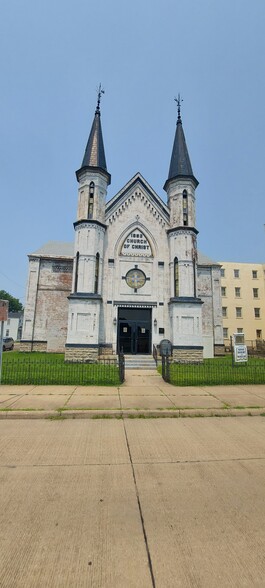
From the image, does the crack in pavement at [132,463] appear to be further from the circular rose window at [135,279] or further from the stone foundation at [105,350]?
the circular rose window at [135,279]

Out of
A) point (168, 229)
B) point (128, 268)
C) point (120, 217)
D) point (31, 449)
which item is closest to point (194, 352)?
point (128, 268)

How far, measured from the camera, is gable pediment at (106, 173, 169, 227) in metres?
22.3

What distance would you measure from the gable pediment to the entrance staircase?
1066 centimetres

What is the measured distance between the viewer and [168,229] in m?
22.1

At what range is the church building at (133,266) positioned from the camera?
766 inches

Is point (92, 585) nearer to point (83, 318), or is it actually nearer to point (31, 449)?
point (31, 449)

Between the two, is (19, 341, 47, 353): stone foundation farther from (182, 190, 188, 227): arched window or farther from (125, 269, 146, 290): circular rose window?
(182, 190, 188, 227): arched window

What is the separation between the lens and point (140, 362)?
18516mm

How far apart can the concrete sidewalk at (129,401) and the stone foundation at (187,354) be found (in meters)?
8.69

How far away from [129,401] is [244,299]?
129 ft

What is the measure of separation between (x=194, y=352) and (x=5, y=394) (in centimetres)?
1362

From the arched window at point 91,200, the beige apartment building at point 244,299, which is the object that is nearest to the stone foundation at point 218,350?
the beige apartment building at point 244,299

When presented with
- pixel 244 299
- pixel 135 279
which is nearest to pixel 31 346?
pixel 135 279

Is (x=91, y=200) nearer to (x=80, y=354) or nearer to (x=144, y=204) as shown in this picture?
(x=144, y=204)
